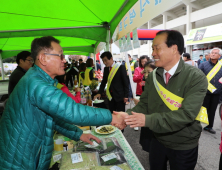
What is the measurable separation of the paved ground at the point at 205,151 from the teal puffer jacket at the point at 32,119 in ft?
7.14

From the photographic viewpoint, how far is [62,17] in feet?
12.1

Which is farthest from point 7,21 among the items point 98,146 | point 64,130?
point 98,146

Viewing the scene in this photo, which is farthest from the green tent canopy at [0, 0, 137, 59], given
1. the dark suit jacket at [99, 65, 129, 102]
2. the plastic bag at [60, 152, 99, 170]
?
the plastic bag at [60, 152, 99, 170]

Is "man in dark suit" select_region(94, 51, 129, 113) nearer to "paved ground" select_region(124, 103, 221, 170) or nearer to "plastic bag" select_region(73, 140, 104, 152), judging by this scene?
"paved ground" select_region(124, 103, 221, 170)

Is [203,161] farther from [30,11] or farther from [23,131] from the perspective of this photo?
[30,11]

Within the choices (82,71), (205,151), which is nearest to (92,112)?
(205,151)

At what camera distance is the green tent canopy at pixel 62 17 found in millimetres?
2770

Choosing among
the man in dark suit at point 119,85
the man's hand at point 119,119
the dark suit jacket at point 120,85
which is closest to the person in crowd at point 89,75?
the man in dark suit at point 119,85

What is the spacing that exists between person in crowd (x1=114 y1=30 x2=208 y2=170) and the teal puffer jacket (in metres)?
0.64

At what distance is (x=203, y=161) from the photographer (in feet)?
9.14

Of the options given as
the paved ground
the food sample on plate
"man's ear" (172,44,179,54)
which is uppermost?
"man's ear" (172,44,179,54)

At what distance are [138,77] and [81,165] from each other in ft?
12.2

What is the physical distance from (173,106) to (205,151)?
8.35 feet

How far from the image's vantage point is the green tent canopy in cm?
277
